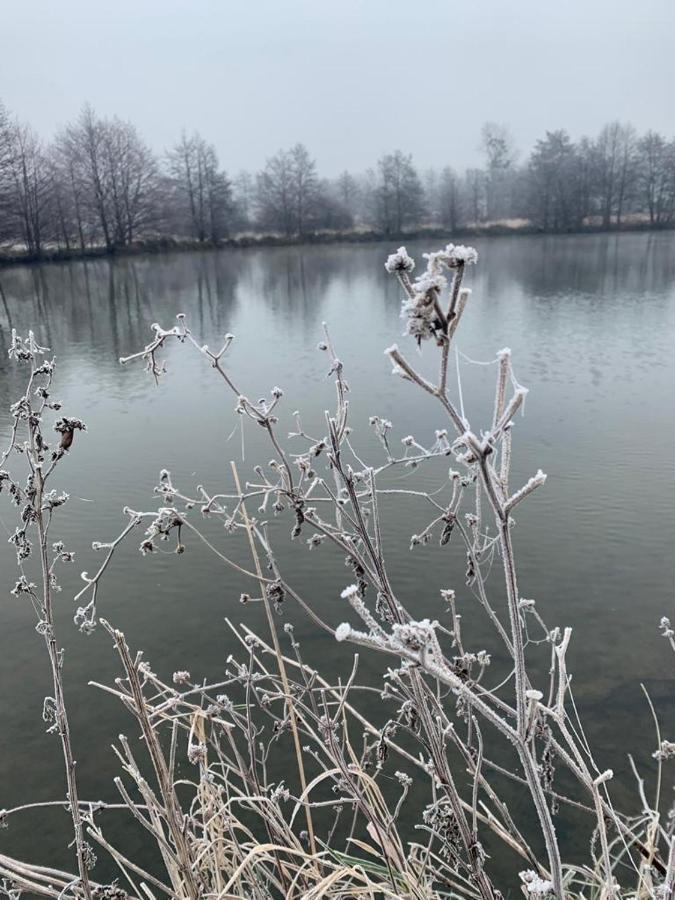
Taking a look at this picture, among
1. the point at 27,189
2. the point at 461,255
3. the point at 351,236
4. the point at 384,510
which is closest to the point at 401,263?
the point at 461,255

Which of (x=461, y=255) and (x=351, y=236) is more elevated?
(x=351, y=236)

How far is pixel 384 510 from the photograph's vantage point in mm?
7340

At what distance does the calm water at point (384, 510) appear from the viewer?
15.9 ft

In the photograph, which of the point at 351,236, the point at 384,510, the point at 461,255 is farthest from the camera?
the point at 351,236

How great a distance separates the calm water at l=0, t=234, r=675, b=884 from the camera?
4859 millimetres

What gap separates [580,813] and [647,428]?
6870mm

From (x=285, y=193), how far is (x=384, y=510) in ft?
214

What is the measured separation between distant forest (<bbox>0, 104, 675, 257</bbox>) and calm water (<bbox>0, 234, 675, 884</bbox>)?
1486 inches

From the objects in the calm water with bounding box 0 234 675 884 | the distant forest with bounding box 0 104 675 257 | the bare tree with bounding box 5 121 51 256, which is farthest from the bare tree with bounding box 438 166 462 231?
the calm water with bounding box 0 234 675 884

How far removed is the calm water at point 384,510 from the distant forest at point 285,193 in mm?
37744

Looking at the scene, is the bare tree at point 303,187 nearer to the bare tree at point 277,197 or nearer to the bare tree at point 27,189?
the bare tree at point 277,197

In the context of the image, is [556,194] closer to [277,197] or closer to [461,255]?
[277,197]

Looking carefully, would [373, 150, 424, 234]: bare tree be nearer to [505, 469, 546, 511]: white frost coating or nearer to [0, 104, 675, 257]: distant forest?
[0, 104, 675, 257]: distant forest

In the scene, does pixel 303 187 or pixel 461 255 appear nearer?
pixel 461 255
